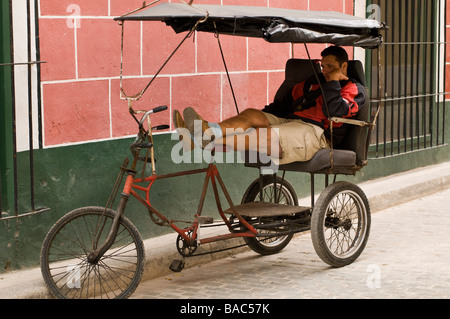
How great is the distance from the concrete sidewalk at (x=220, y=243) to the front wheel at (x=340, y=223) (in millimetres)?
957

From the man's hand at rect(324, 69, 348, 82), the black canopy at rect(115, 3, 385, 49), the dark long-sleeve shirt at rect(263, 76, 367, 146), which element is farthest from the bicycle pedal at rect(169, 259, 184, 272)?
the man's hand at rect(324, 69, 348, 82)

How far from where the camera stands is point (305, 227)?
6.48 metres

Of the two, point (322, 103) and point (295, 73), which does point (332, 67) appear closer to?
point (322, 103)

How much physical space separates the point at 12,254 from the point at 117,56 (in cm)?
179

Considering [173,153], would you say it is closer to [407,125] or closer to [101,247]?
[101,247]

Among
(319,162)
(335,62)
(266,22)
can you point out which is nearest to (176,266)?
(319,162)

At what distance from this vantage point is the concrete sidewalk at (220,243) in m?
5.60

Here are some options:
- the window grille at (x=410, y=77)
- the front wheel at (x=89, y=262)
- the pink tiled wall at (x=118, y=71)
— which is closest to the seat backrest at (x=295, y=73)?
the pink tiled wall at (x=118, y=71)

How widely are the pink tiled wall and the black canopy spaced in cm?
81

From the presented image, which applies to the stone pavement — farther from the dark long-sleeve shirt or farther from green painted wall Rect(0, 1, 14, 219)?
green painted wall Rect(0, 1, 14, 219)

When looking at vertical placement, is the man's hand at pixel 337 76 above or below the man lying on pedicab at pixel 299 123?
above

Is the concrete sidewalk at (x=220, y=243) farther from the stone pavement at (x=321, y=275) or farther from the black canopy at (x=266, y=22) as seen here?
the black canopy at (x=266, y=22)

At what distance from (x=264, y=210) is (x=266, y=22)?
1.45m

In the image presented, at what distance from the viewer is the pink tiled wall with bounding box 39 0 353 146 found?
629 cm
